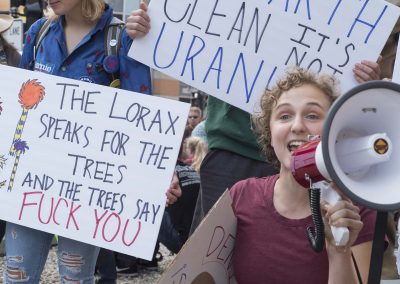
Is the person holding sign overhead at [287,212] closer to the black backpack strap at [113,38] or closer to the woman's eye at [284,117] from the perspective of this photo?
the woman's eye at [284,117]

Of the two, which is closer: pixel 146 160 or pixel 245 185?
pixel 245 185

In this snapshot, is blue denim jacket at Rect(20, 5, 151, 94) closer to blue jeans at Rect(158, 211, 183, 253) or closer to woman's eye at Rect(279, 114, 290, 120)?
woman's eye at Rect(279, 114, 290, 120)

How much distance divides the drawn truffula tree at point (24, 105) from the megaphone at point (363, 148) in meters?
1.23

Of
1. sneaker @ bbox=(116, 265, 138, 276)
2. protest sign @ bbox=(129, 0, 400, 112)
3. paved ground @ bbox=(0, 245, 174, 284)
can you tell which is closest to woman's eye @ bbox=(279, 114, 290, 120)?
protest sign @ bbox=(129, 0, 400, 112)

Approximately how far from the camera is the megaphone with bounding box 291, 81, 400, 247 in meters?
1.22

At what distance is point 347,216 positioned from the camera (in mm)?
1353

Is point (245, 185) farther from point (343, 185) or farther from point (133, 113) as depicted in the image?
point (343, 185)

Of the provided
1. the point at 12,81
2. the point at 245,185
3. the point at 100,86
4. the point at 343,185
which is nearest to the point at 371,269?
the point at 343,185

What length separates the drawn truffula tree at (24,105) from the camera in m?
2.32

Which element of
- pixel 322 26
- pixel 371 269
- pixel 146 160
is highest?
pixel 322 26

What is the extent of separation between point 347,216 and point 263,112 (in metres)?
0.73

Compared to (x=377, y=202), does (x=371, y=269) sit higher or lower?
lower

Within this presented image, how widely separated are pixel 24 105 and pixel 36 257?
0.53 metres

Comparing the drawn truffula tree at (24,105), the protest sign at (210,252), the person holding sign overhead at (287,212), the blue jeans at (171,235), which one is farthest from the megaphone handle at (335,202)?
the blue jeans at (171,235)
